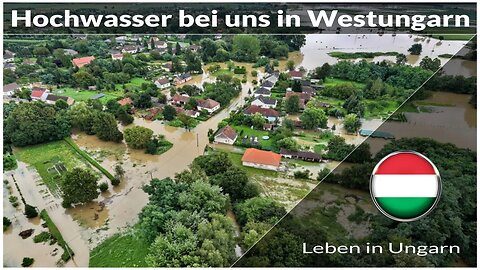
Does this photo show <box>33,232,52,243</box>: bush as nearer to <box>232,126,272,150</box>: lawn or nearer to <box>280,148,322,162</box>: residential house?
<box>232,126,272,150</box>: lawn

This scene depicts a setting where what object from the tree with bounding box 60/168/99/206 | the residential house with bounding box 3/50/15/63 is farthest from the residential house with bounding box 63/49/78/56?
the tree with bounding box 60/168/99/206

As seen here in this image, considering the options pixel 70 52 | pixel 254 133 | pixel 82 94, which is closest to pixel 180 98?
pixel 254 133

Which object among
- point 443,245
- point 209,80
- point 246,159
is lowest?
point 443,245

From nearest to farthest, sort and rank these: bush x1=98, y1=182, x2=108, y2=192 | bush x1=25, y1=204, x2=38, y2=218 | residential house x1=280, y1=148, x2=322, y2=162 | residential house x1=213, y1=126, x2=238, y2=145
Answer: bush x1=25, y1=204, x2=38, y2=218 → bush x1=98, y1=182, x2=108, y2=192 → residential house x1=280, y1=148, x2=322, y2=162 → residential house x1=213, y1=126, x2=238, y2=145

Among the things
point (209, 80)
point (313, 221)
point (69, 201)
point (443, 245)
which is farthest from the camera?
point (209, 80)

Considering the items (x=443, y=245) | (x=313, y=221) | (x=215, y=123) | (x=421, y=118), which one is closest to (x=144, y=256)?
(x=313, y=221)

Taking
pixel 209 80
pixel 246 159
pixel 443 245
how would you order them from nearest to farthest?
pixel 443 245 → pixel 246 159 → pixel 209 80

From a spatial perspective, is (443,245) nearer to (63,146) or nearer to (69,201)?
(69,201)

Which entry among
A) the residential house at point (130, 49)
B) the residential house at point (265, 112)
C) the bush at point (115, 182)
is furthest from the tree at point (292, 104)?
the residential house at point (130, 49)
